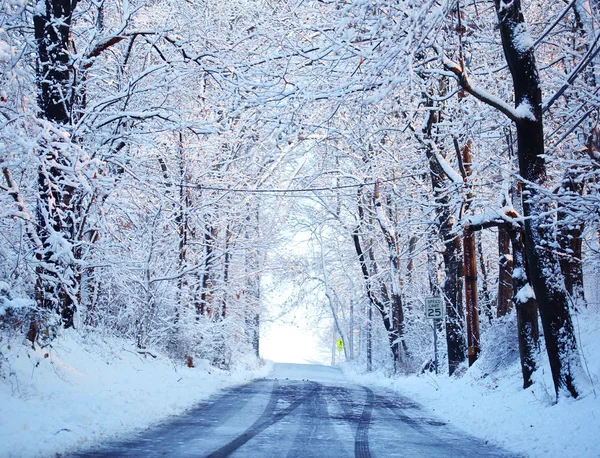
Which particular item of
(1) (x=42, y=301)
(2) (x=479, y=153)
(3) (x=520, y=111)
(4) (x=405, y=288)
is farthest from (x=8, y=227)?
(4) (x=405, y=288)

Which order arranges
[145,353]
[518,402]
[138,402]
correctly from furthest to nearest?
[145,353]
[518,402]
[138,402]

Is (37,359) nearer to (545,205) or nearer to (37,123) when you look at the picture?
(37,123)

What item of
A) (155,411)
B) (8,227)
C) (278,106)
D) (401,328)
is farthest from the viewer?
(401,328)

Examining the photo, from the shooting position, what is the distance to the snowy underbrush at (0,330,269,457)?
732 centimetres

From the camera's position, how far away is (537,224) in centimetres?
1018

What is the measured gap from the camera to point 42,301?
11148mm

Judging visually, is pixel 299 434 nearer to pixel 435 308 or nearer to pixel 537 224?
pixel 537 224

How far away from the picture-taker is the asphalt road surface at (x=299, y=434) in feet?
24.1

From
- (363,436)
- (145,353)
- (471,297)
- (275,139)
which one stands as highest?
(275,139)

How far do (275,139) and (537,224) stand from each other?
16.0 ft

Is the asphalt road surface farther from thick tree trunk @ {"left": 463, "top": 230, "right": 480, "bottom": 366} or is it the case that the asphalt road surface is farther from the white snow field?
thick tree trunk @ {"left": 463, "top": 230, "right": 480, "bottom": 366}

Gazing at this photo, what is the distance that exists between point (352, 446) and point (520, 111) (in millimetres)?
6092

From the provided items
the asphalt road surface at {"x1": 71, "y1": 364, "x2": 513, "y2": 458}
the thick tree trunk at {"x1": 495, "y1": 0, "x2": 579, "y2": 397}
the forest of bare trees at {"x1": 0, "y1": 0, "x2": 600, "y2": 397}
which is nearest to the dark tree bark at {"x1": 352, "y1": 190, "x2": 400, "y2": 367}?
the forest of bare trees at {"x1": 0, "y1": 0, "x2": 600, "y2": 397}

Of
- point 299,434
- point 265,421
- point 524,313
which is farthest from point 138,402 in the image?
point 524,313
